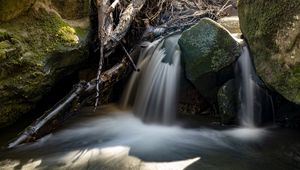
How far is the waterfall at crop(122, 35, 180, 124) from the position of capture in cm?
568

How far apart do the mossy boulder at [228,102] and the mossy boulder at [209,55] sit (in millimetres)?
238

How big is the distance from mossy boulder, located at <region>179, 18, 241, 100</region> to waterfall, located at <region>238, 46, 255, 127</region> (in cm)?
15

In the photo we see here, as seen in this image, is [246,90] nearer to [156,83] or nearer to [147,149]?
[156,83]

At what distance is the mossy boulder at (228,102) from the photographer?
201 inches

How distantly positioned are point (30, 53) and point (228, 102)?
9.32 feet

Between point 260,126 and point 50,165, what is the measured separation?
116 inches

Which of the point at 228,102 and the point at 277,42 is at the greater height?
the point at 277,42

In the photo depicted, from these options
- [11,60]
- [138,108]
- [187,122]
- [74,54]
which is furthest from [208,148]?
[11,60]

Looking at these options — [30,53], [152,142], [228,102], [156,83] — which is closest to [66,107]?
[30,53]

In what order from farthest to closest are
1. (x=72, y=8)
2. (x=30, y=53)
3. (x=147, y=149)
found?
1. (x=72, y=8)
2. (x=30, y=53)
3. (x=147, y=149)

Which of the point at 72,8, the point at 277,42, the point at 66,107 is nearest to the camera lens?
the point at 277,42

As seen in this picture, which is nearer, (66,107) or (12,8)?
(12,8)

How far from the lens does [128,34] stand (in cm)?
643

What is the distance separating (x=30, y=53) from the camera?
15.6 ft
